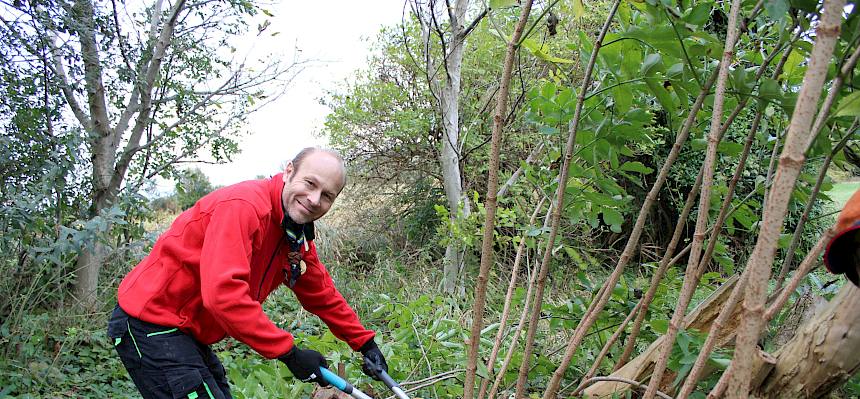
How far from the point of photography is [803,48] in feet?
4.00

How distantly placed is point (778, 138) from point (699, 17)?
529 millimetres

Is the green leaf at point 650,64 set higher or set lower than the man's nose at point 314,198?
higher

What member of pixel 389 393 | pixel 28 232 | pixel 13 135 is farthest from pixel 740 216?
pixel 13 135

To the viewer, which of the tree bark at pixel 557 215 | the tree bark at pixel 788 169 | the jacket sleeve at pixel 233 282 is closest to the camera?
the tree bark at pixel 788 169

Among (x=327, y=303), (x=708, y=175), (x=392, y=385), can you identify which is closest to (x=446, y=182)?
(x=327, y=303)

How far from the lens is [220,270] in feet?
6.48

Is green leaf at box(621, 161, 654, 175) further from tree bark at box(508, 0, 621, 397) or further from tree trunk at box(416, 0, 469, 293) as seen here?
tree trunk at box(416, 0, 469, 293)

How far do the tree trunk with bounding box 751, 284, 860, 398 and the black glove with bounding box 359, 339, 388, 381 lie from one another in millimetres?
1402

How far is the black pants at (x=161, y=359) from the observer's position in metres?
2.16

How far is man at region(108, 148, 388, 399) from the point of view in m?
2.01

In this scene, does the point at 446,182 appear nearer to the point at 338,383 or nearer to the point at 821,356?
the point at 338,383

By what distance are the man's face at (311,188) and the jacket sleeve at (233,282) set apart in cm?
20

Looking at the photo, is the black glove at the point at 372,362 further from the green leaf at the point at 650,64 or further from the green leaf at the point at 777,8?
the green leaf at the point at 777,8

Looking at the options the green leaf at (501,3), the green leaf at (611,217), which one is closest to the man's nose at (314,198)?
the green leaf at (611,217)
